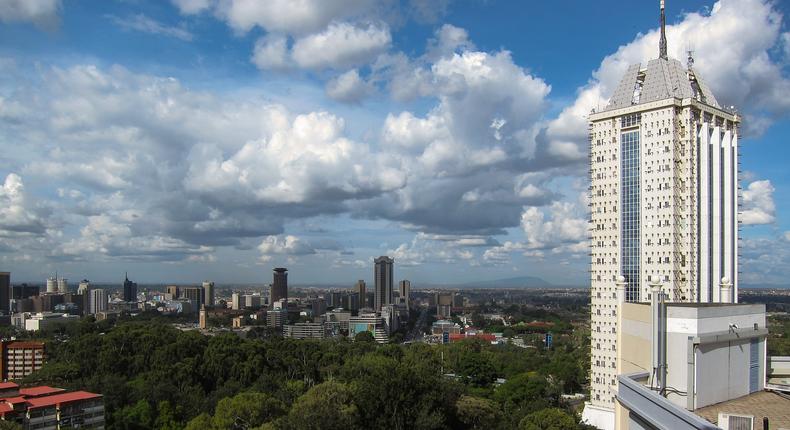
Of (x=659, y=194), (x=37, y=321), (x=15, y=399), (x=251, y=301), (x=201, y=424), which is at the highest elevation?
(x=659, y=194)

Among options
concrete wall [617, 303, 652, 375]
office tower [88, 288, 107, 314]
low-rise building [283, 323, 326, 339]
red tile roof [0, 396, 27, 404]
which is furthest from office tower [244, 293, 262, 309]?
concrete wall [617, 303, 652, 375]

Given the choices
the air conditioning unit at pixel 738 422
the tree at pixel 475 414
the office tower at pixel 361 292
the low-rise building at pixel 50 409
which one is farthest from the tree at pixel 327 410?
the office tower at pixel 361 292

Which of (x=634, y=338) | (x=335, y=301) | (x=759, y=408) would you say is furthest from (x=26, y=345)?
(x=335, y=301)

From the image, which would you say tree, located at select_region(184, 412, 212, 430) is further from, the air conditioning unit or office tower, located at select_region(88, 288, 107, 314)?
office tower, located at select_region(88, 288, 107, 314)

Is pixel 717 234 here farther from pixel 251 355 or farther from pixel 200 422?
pixel 251 355

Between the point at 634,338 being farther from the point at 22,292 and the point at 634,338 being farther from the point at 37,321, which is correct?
the point at 22,292

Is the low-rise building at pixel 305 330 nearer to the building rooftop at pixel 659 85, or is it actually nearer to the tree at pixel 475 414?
the tree at pixel 475 414
